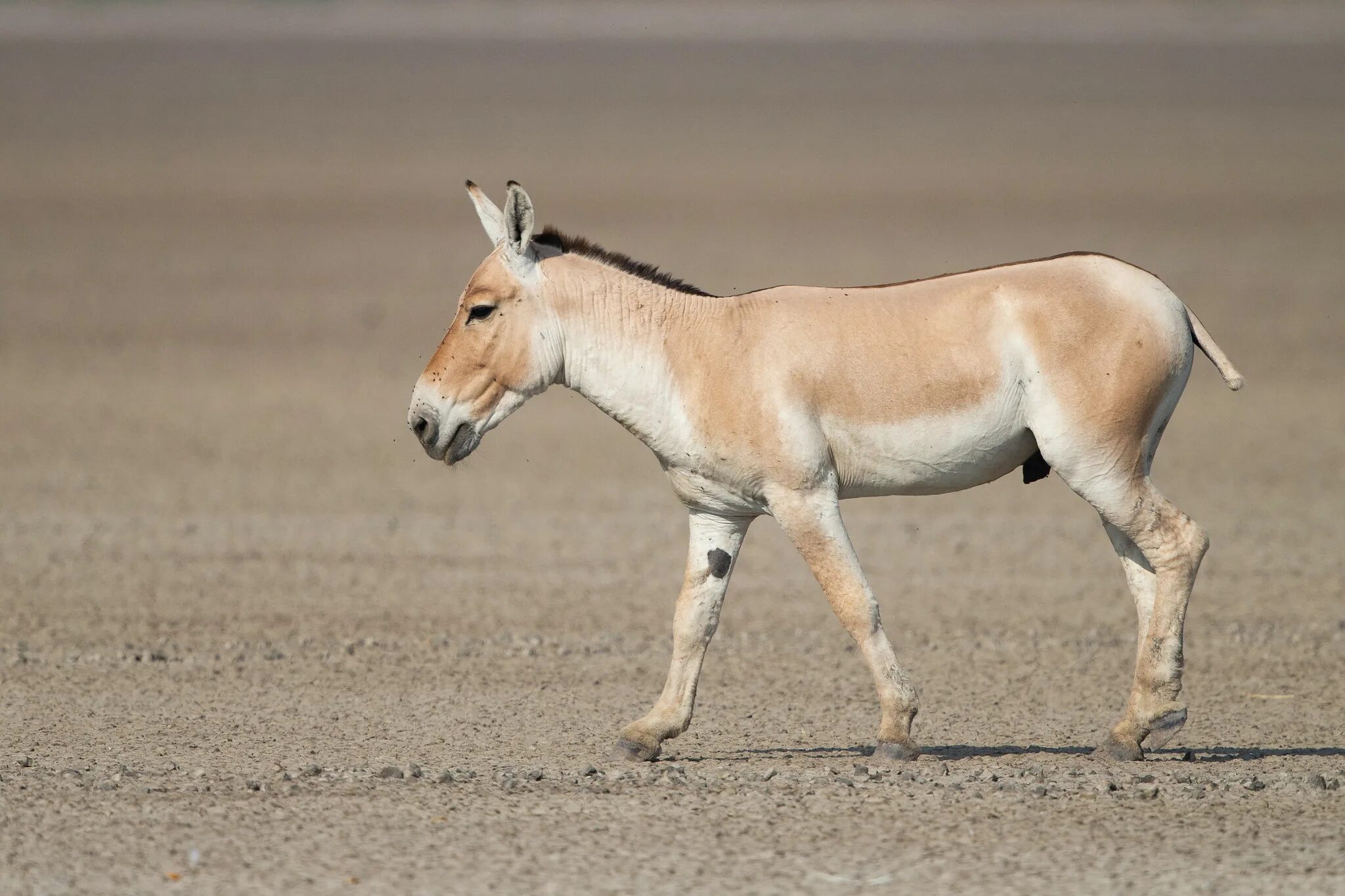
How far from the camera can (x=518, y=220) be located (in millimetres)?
7203

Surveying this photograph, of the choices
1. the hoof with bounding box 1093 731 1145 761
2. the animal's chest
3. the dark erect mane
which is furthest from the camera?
the dark erect mane

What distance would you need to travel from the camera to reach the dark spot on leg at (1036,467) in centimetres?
739

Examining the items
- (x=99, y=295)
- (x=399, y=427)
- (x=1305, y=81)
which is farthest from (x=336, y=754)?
(x=1305, y=81)

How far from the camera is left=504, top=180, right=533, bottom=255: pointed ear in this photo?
23.0 ft

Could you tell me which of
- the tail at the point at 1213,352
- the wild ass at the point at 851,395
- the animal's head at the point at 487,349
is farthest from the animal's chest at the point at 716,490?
the tail at the point at 1213,352

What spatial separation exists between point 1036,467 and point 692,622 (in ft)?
5.29

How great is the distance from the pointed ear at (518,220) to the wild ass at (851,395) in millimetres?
12

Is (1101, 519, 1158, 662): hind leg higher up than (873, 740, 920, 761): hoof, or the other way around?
(1101, 519, 1158, 662): hind leg

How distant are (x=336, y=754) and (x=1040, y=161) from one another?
95.6 feet

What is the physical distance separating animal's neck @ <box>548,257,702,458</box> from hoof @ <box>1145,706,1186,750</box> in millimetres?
2323

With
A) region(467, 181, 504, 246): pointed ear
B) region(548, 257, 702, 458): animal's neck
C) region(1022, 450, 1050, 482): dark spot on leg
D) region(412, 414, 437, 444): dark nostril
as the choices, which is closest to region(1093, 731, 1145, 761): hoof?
region(1022, 450, 1050, 482): dark spot on leg

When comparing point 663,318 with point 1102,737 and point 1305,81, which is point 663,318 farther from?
point 1305,81

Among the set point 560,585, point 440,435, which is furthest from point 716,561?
point 560,585

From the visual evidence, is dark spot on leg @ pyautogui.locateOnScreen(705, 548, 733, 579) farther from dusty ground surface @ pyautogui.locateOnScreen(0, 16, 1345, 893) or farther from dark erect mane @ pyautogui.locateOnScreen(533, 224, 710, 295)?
dark erect mane @ pyautogui.locateOnScreen(533, 224, 710, 295)
